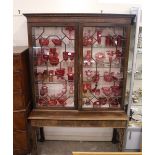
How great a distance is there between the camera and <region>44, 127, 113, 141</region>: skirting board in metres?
2.83

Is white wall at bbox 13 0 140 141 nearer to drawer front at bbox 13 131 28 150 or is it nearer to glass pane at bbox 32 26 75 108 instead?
glass pane at bbox 32 26 75 108

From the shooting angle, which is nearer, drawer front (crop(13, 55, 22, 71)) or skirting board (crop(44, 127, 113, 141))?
drawer front (crop(13, 55, 22, 71))

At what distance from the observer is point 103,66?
7.84ft

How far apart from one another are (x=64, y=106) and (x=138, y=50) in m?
1.16

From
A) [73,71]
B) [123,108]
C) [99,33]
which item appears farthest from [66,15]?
[123,108]

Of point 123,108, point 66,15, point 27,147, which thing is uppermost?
point 66,15

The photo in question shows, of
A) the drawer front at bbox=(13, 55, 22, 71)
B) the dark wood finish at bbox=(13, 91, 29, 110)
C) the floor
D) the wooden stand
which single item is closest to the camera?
the drawer front at bbox=(13, 55, 22, 71)

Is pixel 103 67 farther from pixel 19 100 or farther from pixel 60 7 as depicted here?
pixel 19 100

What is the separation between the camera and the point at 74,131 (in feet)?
9.32

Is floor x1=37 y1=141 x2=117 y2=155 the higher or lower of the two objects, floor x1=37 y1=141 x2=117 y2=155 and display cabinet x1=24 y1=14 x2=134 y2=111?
the lower

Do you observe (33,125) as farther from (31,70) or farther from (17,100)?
(31,70)

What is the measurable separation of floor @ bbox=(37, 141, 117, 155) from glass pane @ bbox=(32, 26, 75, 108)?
74 centimetres

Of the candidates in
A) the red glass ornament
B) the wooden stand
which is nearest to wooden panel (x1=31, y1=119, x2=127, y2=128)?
the wooden stand

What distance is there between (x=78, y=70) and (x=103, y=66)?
383mm
